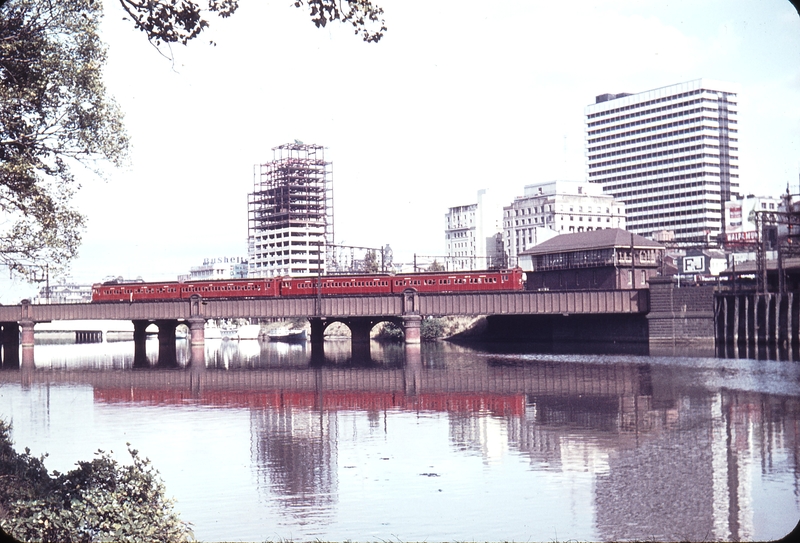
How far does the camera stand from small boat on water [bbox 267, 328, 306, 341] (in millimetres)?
155250

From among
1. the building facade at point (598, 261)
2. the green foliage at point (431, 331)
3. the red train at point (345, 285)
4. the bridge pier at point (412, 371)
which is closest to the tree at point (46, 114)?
the bridge pier at point (412, 371)

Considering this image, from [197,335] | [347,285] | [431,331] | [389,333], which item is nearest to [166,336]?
[197,335]

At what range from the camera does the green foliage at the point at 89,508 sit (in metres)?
16.9

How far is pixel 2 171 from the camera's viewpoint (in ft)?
73.6

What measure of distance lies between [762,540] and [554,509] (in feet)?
17.0

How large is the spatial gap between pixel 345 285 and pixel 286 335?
211ft

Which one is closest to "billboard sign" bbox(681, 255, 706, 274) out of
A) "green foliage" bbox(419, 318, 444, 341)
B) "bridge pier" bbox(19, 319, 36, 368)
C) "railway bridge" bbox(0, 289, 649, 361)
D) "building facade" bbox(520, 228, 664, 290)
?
"building facade" bbox(520, 228, 664, 290)

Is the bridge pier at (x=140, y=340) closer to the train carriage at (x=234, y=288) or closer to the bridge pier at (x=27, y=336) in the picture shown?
the train carriage at (x=234, y=288)

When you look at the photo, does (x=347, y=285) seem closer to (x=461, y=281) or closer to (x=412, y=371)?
(x=461, y=281)

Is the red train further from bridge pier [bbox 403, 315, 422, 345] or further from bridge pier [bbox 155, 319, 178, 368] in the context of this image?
bridge pier [bbox 155, 319, 178, 368]

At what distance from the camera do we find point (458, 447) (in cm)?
3409

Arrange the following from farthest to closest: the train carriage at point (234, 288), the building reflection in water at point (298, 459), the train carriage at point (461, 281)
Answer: the train carriage at point (234, 288)
the train carriage at point (461, 281)
the building reflection in water at point (298, 459)

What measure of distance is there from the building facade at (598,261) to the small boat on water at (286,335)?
4621 cm

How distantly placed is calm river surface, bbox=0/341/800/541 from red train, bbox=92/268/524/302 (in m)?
31.2
